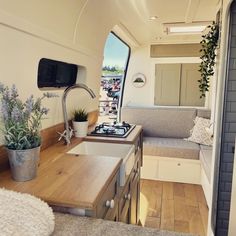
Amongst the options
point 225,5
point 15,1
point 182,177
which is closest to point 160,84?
point 182,177

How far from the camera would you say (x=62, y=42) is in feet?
5.57

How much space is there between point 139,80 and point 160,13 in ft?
6.82

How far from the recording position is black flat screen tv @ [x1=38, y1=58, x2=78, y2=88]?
176 cm

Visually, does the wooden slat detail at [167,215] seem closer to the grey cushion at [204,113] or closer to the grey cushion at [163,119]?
the grey cushion at [163,119]

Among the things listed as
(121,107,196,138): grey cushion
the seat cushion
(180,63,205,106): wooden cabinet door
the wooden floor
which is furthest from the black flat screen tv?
(180,63,205,106): wooden cabinet door

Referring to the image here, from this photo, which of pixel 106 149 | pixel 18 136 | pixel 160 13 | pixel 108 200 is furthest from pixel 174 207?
pixel 18 136

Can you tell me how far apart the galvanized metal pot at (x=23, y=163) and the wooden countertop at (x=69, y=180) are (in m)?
0.03

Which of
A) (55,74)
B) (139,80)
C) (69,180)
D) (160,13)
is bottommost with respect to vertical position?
(69,180)

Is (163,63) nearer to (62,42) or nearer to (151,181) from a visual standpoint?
(151,181)

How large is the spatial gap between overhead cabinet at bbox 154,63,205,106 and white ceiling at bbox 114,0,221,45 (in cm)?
108

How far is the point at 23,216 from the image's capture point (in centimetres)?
74

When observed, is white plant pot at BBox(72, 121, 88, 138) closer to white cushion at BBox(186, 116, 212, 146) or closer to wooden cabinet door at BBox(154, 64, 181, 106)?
white cushion at BBox(186, 116, 212, 146)

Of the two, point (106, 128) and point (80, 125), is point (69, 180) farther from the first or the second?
point (106, 128)

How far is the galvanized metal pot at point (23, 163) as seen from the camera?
1.10m
